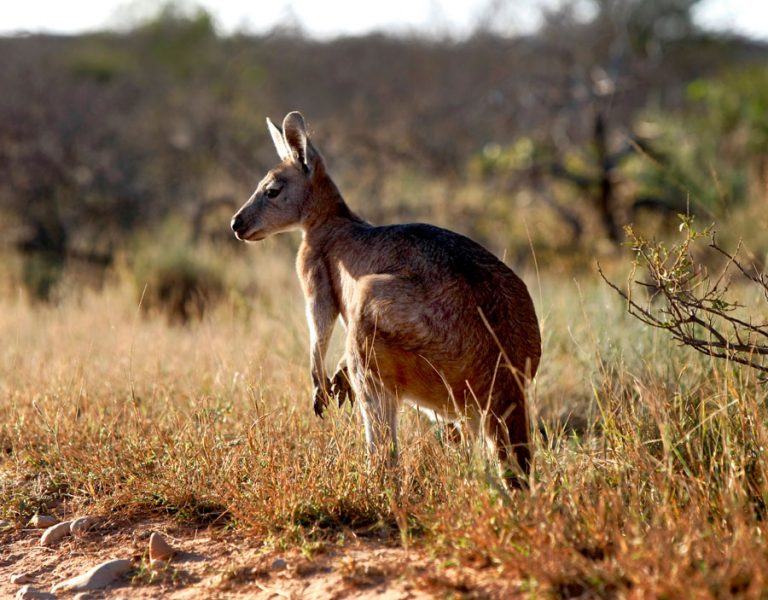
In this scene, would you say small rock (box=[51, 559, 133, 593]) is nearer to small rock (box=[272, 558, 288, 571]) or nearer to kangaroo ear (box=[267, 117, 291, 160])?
small rock (box=[272, 558, 288, 571])

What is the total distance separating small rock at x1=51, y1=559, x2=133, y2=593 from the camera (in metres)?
3.50

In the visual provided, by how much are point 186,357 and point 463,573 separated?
11.8 ft

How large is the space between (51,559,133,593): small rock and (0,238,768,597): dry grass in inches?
18.6

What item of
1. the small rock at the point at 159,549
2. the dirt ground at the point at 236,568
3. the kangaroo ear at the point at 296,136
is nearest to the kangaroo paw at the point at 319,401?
the dirt ground at the point at 236,568

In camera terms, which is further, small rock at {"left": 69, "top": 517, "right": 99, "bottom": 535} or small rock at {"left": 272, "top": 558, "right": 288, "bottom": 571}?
small rock at {"left": 69, "top": 517, "right": 99, "bottom": 535}

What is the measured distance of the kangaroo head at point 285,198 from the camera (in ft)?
16.8

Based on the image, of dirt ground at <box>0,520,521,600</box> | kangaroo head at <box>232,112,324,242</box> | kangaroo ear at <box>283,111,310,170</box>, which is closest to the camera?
dirt ground at <box>0,520,521,600</box>

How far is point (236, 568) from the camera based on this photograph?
3.46m

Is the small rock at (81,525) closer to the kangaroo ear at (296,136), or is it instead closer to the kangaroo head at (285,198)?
the kangaroo head at (285,198)

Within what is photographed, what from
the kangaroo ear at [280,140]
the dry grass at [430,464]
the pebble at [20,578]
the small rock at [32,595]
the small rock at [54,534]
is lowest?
the pebble at [20,578]

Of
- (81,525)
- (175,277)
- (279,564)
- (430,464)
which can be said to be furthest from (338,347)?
(175,277)

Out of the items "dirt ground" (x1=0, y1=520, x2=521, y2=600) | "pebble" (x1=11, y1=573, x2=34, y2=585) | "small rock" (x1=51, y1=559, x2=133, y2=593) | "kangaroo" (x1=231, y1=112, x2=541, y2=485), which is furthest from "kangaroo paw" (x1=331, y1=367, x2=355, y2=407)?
"pebble" (x1=11, y1=573, x2=34, y2=585)

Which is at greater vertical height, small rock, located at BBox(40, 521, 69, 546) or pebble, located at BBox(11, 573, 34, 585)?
small rock, located at BBox(40, 521, 69, 546)

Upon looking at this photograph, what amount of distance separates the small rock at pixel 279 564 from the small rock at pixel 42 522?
1292mm
